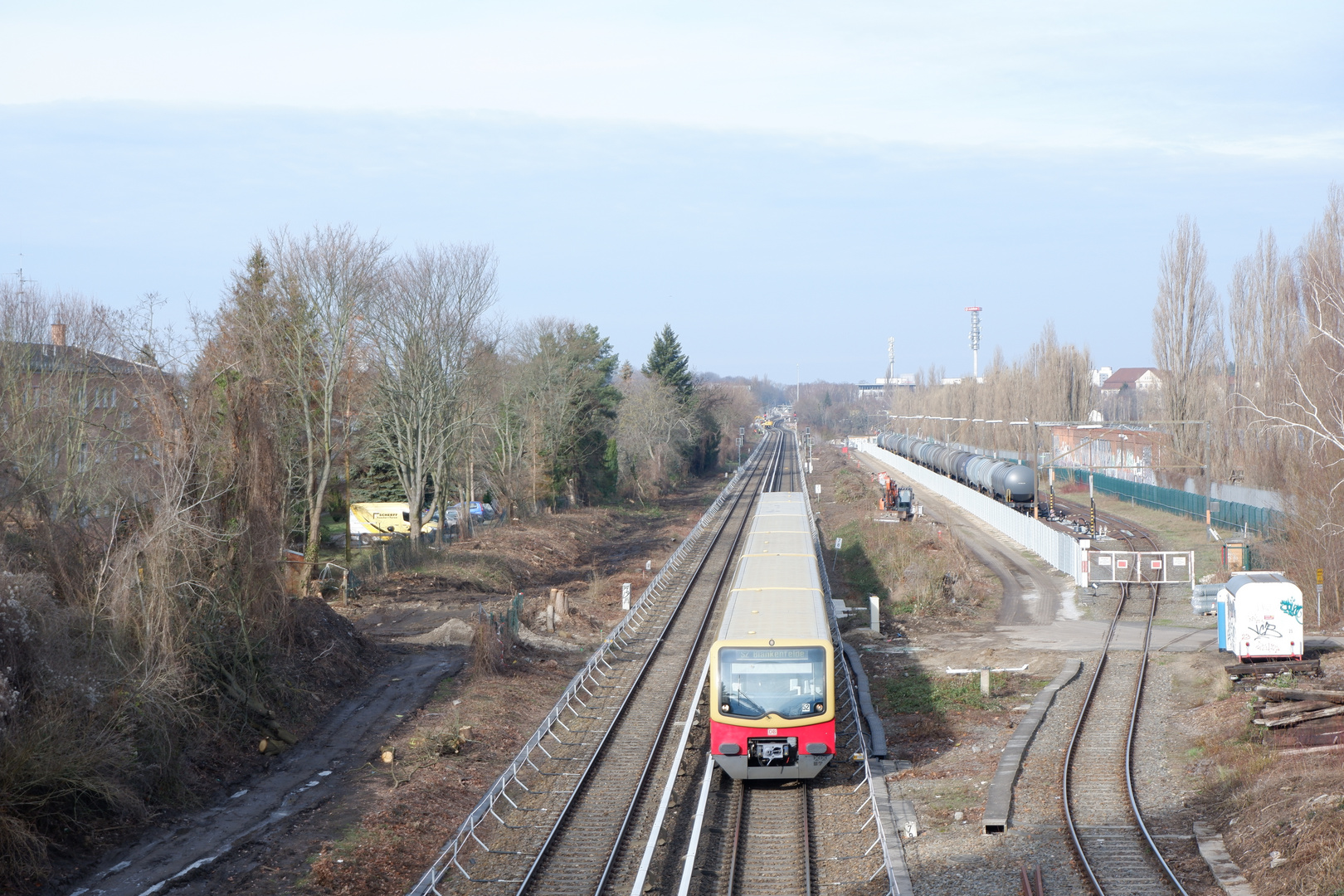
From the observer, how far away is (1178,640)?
24.1 m

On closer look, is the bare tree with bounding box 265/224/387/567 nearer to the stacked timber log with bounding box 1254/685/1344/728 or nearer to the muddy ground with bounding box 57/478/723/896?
the muddy ground with bounding box 57/478/723/896

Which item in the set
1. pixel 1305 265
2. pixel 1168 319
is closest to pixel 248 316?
pixel 1305 265

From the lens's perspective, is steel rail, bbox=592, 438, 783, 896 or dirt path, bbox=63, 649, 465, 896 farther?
steel rail, bbox=592, 438, 783, 896

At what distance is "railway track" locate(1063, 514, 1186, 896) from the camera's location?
1110 cm

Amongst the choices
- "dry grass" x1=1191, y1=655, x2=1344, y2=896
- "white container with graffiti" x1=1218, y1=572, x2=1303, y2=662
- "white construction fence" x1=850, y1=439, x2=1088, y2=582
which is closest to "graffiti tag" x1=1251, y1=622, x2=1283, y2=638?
"white container with graffiti" x1=1218, y1=572, x2=1303, y2=662

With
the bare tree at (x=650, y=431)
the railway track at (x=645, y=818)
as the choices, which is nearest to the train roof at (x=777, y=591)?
the railway track at (x=645, y=818)

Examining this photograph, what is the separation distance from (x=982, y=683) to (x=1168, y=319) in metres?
42.9

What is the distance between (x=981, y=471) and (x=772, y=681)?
159 ft

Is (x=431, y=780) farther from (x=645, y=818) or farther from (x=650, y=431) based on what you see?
(x=650, y=431)

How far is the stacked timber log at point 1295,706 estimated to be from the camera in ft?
50.0

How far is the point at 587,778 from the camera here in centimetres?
1509

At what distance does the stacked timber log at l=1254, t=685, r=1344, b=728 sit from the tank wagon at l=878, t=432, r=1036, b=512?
31.8 meters

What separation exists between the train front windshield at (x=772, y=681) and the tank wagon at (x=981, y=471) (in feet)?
118

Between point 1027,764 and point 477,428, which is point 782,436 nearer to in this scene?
point 477,428
